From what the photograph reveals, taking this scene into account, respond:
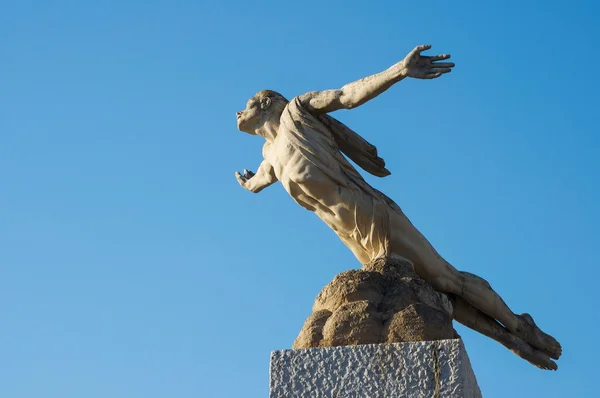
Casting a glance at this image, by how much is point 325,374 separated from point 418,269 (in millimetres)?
1913

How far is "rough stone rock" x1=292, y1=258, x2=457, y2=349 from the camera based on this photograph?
20.7ft

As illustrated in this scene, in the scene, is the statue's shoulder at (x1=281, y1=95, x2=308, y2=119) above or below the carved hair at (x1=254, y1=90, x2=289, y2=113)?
below

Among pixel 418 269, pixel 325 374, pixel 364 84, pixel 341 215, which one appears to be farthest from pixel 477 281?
pixel 325 374

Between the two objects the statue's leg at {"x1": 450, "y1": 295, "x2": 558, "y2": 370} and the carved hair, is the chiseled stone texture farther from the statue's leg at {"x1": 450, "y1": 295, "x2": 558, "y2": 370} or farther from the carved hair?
the carved hair

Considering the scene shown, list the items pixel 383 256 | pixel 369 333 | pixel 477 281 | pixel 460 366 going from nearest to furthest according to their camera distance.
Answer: pixel 460 366, pixel 369 333, pixel 383 256, pixel 477 281

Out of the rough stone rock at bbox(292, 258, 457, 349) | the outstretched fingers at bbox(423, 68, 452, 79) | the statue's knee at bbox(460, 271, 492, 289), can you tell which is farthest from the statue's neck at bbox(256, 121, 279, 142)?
the statue's knee at bbox(460, 271, 492, 289)

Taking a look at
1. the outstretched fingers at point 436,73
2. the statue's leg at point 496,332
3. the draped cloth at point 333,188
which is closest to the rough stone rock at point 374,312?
the draped cloth at point 333,188

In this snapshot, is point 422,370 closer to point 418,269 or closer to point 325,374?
point 325,374

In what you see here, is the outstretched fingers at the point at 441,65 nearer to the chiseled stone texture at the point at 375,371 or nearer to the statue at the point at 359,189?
the statue at the point at 359,189

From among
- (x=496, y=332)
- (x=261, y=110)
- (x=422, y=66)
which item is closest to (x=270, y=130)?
(x=261, y=110)

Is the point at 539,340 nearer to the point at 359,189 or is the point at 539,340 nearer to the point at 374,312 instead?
the point at 359,189

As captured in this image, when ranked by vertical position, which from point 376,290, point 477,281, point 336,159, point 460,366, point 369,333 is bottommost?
point 460,366

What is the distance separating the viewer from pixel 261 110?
27.2 feet

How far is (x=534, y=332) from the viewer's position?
8.16 meters
